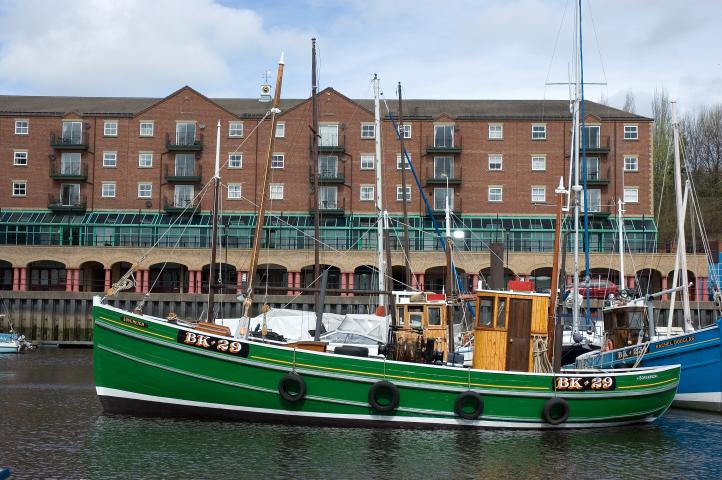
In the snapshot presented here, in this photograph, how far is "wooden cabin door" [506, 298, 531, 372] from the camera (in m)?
24.0

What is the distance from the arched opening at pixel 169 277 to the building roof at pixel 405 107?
43.1 ft

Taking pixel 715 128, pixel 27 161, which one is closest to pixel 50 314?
pixel 27 161

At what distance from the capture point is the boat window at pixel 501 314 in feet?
79.4

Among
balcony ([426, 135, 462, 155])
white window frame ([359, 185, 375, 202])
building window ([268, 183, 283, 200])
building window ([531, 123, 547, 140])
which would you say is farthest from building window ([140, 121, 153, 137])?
building window ([531, 123, 547, 140])

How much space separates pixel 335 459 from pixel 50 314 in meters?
44.6

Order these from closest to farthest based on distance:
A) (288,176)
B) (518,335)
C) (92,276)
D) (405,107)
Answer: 1. (518,335)
2. (288,176)
3. (92,276)
4. (405,107)

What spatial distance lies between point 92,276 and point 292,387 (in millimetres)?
52980

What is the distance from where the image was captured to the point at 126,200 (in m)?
71.7

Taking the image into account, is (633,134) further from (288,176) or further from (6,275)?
(6,275)

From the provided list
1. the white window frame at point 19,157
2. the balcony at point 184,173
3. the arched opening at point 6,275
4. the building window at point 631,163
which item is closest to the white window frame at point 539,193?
the building window at point 631,163

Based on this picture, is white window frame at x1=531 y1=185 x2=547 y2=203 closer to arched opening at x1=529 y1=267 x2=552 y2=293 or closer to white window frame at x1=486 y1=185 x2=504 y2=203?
white window frame at x1=486 y1=185 x2=504 y2=203

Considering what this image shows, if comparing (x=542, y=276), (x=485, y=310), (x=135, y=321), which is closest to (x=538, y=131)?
(x=542, y=276)

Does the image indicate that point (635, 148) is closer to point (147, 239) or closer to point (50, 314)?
point (147, 239)

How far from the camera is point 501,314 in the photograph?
24.3 meters
